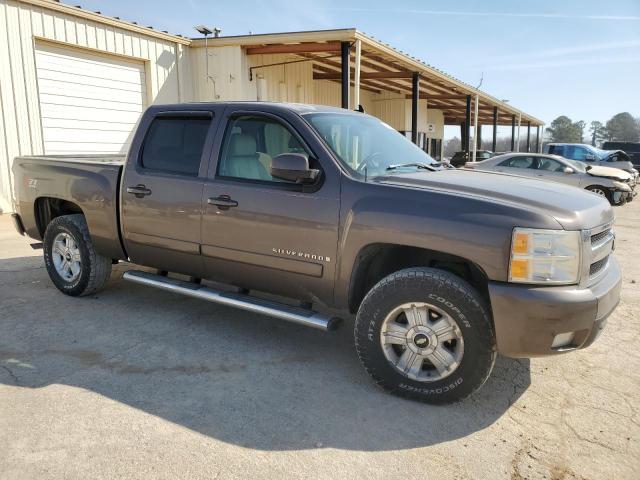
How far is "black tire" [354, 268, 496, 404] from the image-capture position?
124 inches

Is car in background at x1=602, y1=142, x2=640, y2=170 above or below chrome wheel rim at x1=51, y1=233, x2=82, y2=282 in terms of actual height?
above

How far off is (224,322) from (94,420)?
1.78 meters

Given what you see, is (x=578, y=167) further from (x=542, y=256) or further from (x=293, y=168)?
(x=293, y=168)

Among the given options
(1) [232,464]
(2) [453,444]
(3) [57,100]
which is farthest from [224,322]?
(3) [57,100]

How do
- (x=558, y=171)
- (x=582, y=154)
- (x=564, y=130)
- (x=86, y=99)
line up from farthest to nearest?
(x=564, y=130) < (x=582, y=154) < (x=558, y=171) < (x=86, y=99)

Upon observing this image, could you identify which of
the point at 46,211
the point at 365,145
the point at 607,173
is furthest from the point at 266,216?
the point at 607,173

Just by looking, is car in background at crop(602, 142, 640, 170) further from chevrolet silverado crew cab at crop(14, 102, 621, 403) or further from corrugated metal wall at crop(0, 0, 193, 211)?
chevrolet silverado crew cab at crop(14, 102, 621, 403)

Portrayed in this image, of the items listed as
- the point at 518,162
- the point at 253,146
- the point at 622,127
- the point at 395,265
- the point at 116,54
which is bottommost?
the point at 395,265

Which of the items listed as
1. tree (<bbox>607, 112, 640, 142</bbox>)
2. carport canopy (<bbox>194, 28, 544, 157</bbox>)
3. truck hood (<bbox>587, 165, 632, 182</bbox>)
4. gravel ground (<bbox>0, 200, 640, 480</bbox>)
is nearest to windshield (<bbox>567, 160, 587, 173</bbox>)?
truck hood (<bbox>587, 165, 632, 182</bbox>)

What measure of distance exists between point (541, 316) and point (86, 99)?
1130 cm

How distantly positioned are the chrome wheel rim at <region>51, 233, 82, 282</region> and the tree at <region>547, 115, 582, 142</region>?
3719 inches

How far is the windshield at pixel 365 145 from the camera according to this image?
3883mm

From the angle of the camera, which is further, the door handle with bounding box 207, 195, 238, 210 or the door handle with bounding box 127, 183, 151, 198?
the door handle with bounding box 127, 183, 151, 198

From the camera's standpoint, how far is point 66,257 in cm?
546
